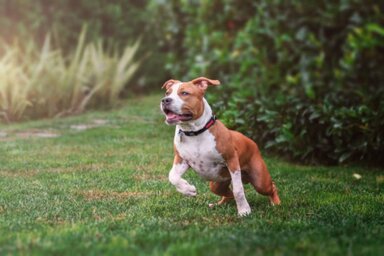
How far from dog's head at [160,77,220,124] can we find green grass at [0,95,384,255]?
778 millimetres

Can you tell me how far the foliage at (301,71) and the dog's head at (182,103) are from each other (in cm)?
297

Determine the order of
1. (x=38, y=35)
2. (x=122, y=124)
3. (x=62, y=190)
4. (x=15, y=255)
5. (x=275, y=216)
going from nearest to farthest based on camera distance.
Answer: (x=15, y=255) → (x=275, y=216) → (x=62, y=190) → (x=122, y=124) → (x=38, y=35)

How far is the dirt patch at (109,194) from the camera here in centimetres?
609

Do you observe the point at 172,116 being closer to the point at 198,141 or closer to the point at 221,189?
the point at 198,141

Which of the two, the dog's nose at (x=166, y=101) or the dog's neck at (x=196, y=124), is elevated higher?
the dog's nose at (x=166, y=101)

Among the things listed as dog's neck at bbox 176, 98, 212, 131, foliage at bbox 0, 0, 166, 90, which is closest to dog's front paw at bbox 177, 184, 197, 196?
dog's neck at bbox 176, 98, 212, 131

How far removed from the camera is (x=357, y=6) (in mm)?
8594

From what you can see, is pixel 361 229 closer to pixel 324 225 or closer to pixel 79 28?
pixel 324 225

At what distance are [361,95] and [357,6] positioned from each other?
3.89 ft

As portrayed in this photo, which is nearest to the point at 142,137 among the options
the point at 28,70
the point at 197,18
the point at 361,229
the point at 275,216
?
the point at 197,18

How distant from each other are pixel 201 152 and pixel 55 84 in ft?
23.6

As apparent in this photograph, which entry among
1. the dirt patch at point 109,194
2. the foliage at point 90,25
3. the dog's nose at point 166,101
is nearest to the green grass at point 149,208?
the dirt patch at point 109,194

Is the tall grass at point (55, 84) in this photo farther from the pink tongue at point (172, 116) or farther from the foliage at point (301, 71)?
the pink tongue at point (172, 116)

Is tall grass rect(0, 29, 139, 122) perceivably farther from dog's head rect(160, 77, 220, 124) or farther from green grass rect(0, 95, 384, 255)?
dog's head rect(160, 77, 220, 124)
